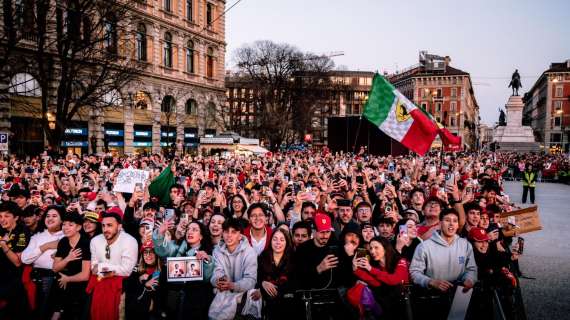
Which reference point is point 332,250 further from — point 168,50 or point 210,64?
point 210,64

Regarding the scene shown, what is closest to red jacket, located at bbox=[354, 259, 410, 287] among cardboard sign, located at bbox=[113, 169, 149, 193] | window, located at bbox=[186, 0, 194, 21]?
cardboard sign, located at bbox=[113, 169, 149, 193]

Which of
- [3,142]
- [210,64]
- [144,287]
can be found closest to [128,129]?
[210,64]

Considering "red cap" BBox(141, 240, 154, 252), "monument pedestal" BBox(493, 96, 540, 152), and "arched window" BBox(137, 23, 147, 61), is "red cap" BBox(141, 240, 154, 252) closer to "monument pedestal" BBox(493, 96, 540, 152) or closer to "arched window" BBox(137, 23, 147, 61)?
"arched window" BBox(137, 23, 147, 61)

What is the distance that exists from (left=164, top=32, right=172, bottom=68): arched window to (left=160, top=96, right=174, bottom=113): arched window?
2873mm

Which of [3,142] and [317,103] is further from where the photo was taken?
[317,103]

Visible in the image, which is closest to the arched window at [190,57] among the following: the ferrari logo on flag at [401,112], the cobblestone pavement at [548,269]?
the ferrari logo on flag at [401,112]

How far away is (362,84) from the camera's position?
113562 millimetres

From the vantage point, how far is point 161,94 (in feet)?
122

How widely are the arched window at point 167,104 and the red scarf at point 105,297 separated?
113ft

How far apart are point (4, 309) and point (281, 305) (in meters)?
3.31

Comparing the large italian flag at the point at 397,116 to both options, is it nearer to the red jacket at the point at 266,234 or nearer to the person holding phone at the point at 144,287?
the red jacket at the point at 266,234

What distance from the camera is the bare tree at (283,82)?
166 ft

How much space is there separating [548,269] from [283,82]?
4484 centimetres

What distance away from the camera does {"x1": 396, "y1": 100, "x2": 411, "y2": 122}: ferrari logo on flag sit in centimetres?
1075
